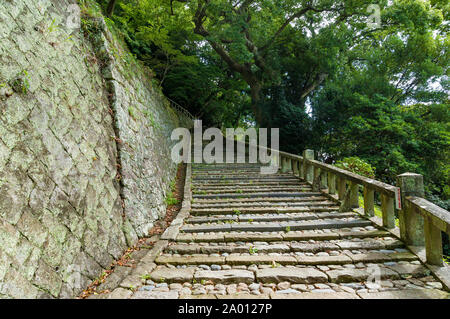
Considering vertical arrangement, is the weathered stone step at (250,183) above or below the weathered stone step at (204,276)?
above

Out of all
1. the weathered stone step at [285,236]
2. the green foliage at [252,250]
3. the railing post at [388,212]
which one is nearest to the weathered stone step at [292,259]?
the green foliage at [252,250]

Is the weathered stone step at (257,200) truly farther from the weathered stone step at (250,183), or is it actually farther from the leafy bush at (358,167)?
the leafy bush at (358,167)

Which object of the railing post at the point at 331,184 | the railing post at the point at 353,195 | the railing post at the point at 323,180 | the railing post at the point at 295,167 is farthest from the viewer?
the railing post at the point at 295,167

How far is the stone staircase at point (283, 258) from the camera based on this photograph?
9.82 feet

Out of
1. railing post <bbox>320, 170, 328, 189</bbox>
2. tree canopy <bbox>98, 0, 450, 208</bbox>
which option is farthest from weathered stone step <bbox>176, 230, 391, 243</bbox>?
tree canopy <bbox>98, 0, 450, 208</bbox>

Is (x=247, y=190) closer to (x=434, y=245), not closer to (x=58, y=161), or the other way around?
(x=434, y=245)

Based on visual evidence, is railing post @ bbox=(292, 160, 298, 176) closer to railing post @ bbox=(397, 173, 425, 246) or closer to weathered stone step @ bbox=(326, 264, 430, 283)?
railing post @ bbox=(397, 173, 425, 246)

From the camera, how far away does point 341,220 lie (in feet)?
16.4

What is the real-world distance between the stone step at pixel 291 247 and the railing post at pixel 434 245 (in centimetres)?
52

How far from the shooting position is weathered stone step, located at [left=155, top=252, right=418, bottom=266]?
11.7 ft

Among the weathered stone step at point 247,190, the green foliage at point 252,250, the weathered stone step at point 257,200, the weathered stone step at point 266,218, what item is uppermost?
the weathered stone step at point 247,190

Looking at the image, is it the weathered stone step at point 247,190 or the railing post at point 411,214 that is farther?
the weathered stone step at point 247,190

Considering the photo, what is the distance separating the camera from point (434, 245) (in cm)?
332

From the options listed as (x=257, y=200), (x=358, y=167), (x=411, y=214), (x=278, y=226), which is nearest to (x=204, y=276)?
(x=278, y=226)
